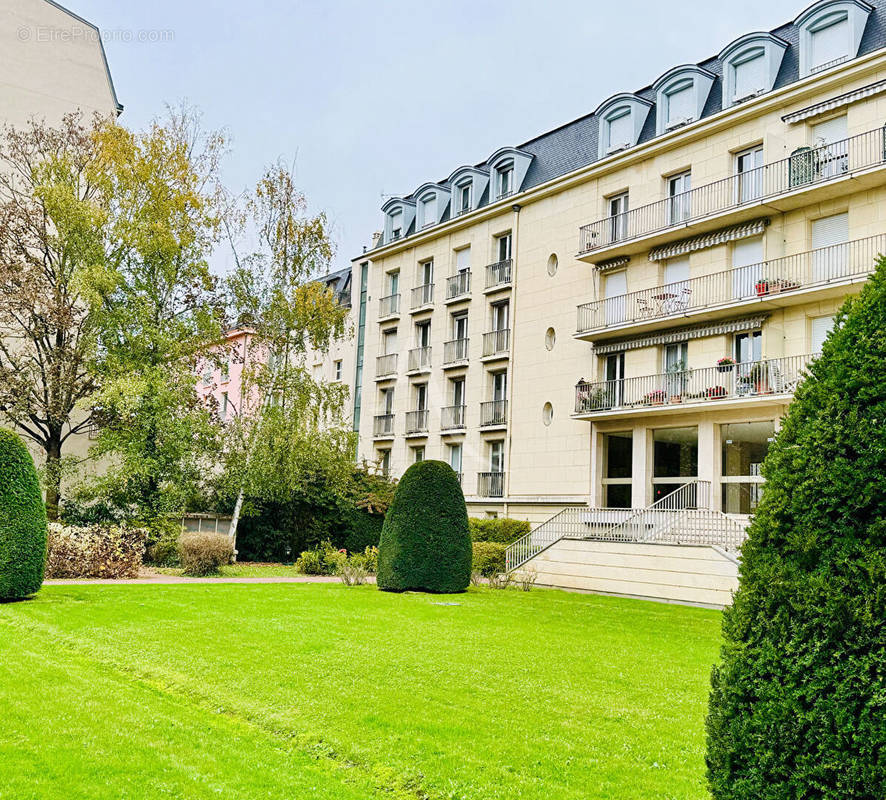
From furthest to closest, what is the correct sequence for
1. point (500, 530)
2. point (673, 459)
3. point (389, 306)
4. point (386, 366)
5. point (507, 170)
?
1. point (389, 306)
2. point (386, 366)
3. point (507, 170)
4. point (500, 530)
5. point (673, 459)

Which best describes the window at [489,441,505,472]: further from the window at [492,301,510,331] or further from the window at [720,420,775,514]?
the window at [720,420,775,514]

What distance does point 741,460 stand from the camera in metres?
24.9

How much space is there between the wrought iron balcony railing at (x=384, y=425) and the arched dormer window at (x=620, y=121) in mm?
14922

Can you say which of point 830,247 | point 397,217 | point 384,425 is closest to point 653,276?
point 830,247

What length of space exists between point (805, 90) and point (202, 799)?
24198 millimetres

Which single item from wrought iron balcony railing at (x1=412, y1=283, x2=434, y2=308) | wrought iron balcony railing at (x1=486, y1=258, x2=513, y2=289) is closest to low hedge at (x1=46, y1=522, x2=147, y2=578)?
wrought iron balcony railing at (x1=486, y1=258, x2=513, y2=289)

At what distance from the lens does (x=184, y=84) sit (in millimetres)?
28156

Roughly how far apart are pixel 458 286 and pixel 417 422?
6000 millimetres

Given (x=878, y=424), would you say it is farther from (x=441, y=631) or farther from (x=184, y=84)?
(x=184, y=84)

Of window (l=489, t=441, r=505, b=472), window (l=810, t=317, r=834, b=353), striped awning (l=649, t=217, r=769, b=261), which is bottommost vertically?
window (l=489, t=441, r=505, b=472)

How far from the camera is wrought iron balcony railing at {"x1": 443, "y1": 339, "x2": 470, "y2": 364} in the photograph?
35031 millimetres

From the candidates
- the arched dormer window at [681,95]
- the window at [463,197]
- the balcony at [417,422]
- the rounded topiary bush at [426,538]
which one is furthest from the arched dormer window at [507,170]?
the rounded topiary bush at [426,538]

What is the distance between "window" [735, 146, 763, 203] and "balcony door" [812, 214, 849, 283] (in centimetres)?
196

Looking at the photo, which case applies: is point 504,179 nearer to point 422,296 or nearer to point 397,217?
point 422,296
